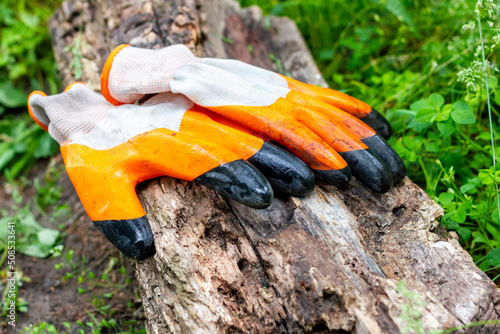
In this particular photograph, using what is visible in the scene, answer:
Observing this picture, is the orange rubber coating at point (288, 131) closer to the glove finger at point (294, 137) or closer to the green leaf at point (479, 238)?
the glove finger at point (294, 137)

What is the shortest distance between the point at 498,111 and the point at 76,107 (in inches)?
103

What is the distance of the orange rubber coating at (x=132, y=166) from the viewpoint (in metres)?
1.69

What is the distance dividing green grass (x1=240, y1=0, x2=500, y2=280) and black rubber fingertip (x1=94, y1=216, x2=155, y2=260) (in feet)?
4.73

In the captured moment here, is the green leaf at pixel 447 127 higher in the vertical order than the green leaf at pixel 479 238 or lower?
higher

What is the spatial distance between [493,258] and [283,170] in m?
1.10

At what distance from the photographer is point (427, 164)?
2227 mm

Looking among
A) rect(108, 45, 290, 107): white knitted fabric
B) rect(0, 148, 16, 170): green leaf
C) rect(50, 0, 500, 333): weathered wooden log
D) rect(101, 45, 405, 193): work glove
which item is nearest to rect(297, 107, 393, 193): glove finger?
rect(101, 45, 405, 193): work glove

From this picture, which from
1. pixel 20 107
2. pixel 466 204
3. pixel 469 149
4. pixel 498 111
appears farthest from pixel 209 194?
pixel 20 107

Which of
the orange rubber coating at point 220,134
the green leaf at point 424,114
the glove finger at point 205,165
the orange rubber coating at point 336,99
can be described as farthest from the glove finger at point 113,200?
the green leaf at point 424,114

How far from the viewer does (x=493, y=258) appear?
1.79 m

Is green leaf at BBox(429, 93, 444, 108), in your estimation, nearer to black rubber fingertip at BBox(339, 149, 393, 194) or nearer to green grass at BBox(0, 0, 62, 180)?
black rubber fingertip at BBox(339, 149, 393, 194)

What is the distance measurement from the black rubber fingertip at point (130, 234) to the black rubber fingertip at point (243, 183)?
392mm

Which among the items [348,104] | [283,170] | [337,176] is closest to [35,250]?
[283,170]

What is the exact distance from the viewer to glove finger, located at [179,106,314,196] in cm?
169
